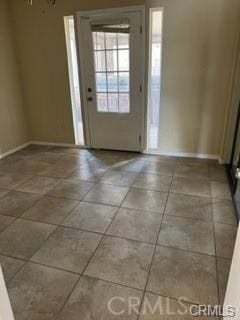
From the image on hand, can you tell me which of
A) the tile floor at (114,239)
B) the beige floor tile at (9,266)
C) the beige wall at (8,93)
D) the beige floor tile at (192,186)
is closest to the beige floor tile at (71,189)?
the tile floor at (114,239)

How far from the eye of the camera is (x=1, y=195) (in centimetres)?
271

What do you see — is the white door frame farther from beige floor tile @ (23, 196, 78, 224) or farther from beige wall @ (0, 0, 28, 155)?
beige floor tile @ (23, 196, 78, 224)

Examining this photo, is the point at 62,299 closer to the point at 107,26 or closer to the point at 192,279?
the point at 192,279

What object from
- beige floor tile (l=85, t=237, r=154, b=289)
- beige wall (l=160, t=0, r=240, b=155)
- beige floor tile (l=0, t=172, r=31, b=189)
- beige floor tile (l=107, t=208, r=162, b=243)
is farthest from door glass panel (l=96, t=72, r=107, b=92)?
beige floor tile (l=85, t=237, r=154, b=289)

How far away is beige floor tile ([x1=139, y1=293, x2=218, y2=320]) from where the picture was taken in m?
1.35

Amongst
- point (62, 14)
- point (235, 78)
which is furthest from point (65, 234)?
point (62, 14)

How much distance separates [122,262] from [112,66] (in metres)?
2.93

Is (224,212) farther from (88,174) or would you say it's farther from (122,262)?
(88,174)

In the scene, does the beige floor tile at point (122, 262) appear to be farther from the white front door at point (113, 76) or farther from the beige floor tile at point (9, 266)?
the white front door at point (113, 76)

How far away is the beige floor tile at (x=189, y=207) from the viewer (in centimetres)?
227

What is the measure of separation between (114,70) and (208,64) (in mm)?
1395

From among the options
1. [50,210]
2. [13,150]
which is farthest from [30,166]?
[50,210]

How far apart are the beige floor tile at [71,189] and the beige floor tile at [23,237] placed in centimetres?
54

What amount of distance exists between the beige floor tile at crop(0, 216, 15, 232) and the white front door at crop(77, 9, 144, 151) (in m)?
2.19
